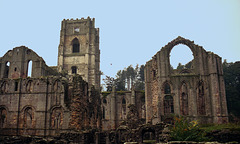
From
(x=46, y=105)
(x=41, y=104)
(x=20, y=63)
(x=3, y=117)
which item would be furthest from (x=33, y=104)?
(x=20, y=63)

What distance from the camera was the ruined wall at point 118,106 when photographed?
3375 centimetres

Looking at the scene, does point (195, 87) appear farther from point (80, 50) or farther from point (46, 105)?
point (80, 50)

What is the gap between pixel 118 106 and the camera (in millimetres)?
34969

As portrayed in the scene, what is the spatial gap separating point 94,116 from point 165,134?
9336 millimetres

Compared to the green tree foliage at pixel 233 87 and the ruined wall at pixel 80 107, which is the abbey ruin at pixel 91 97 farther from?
the green tree foliage at pixel 233 87

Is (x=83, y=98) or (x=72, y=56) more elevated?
(x=72, y=56)

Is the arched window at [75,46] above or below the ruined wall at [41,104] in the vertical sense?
above

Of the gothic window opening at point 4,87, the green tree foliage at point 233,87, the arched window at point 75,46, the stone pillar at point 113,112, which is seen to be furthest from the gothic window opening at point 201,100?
the arched window at point 75,46

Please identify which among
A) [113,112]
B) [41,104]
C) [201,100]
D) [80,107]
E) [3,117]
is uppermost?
[201,100]

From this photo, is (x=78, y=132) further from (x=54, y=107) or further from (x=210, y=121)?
(x=210, y=121)

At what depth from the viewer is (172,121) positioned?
2389 centimetres

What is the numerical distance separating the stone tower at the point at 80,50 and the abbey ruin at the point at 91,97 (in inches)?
522

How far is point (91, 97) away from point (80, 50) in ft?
94.0

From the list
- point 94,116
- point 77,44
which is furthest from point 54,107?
point 77,44
